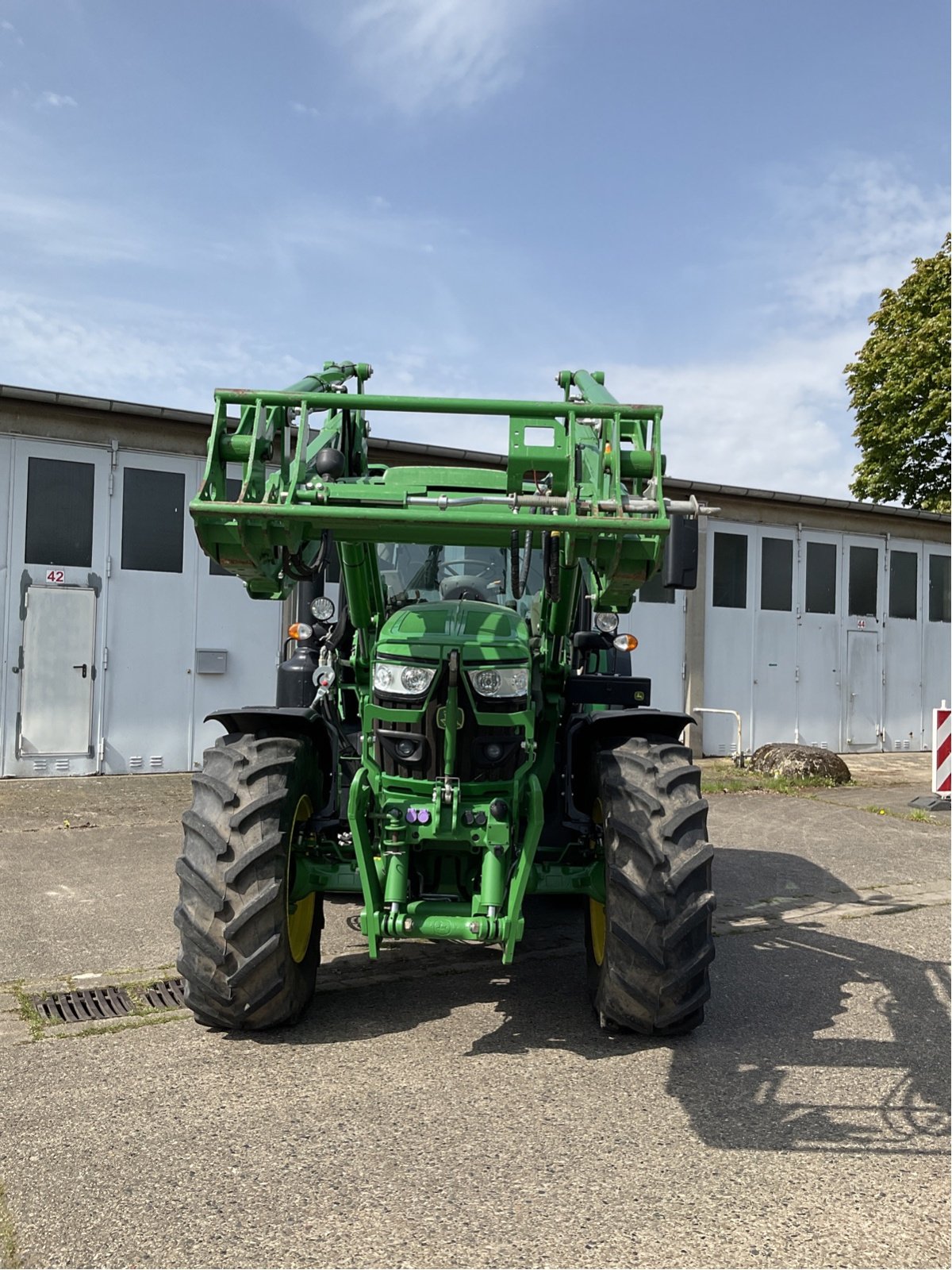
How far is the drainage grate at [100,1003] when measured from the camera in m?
4.45

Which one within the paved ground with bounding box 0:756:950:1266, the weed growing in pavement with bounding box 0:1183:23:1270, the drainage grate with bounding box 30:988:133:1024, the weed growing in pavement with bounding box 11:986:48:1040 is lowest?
the drainage grate with bounding box 30:988:133:1024

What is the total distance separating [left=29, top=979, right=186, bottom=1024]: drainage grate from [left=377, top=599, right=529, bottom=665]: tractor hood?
5.83 ft

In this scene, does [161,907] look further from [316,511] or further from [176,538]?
[176,538]

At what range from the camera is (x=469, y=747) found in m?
4.27

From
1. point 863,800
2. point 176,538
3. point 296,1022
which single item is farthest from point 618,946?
point 176,538

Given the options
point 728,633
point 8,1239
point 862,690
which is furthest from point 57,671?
point 862,690

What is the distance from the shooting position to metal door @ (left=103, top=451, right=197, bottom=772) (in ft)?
38.5

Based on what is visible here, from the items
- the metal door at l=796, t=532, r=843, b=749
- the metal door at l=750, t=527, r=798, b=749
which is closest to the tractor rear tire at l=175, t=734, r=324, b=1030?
the metal door at l=750, t=527, r=798, b=749

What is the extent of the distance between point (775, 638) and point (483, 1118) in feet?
44.9

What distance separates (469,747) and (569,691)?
0.98 metres

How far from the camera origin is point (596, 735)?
485cm

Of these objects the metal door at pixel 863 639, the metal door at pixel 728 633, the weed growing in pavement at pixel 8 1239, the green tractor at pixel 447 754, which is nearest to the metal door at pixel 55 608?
the green tractor at pixel 447 754

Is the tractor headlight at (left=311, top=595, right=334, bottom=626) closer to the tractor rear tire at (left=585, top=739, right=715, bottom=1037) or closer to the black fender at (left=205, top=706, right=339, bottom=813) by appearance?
the black fender at (left=205, top=706, right=339, bottom=813)

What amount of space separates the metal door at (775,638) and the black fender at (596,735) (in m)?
11.6
